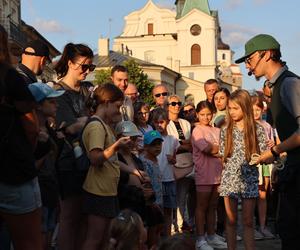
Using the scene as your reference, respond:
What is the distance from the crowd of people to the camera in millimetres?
4090

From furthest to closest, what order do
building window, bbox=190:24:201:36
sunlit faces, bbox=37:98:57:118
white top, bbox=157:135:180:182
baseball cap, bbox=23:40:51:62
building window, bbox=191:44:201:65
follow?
1. building window, bbox=190:24:201:36
2. building window, bbox=191:44:201:65
3. white top, bbox=157:135:180:182
4. baseball cap, bbox=23:40:51:62
5. sunlit faces, bbox=37:98:57:118

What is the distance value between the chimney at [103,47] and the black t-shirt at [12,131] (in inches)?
3611

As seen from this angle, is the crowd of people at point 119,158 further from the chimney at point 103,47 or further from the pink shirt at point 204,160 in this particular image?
the chimney at point 103,47

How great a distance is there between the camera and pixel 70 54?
6480 millimetres

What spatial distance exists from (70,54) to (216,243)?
371cm

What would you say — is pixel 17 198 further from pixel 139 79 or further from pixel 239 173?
pixel 139 79

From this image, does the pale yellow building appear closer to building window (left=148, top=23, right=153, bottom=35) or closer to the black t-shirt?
building window (left=148, top=23, right=153, bottom=35)

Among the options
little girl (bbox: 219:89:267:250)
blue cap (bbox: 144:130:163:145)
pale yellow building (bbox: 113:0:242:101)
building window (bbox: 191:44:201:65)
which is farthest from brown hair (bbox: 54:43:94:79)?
building window (bbox: 191:44:201:65)

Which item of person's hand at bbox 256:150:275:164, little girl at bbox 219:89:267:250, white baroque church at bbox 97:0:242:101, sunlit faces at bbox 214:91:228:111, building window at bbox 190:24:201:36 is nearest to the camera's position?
person's hand at bbox 256:150:275:164

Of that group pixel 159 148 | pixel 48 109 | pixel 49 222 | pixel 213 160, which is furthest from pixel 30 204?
pixel 213 160

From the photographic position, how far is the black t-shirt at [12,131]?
3.98 meters

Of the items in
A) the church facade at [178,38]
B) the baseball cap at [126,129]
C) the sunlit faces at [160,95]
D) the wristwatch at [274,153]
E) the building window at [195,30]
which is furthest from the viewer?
the building window at [195,30]

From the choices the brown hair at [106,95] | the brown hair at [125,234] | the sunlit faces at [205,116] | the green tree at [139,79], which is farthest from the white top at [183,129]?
the green tree at [139,79]

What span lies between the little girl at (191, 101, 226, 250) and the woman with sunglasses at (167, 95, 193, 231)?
389 millimetres
